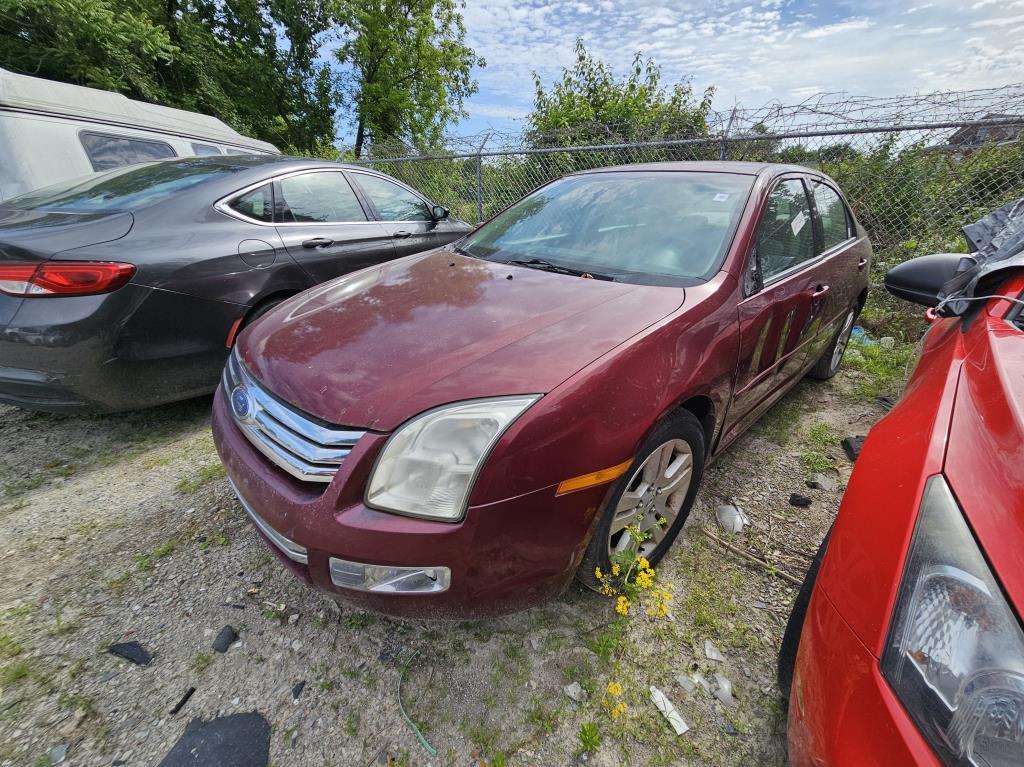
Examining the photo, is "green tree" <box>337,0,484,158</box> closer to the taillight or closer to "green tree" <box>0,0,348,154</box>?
"green tree" <box>0,0,348,154</box>

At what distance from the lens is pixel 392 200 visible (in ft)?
13.2

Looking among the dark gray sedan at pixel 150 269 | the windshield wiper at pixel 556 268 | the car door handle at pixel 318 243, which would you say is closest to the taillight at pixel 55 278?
the dark gray sedan at pixel 150 269

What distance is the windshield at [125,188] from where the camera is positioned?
2.62m

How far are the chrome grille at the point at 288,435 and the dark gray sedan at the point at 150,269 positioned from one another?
3.79ft

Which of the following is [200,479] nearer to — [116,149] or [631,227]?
[631,227]

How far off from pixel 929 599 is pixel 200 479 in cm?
278

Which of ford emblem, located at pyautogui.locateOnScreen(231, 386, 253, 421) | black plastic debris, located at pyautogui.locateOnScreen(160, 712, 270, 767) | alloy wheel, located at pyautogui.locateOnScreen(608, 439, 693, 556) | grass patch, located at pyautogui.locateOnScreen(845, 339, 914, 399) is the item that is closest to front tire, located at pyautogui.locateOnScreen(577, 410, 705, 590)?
alloy wheel, located at pyautogui.locateOnScreen(608, 439, 693, 556)

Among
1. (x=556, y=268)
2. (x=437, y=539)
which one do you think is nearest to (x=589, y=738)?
(x=437, y=539)

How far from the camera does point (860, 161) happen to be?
5070 mm

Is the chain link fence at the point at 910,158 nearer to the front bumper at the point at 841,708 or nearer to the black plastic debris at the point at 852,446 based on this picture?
the black plastic debris at the point at 852,446

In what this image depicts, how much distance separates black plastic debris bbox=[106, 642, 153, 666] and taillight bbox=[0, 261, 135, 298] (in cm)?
161

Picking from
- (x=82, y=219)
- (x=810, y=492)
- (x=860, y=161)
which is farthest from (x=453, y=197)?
(x=810, y=492)

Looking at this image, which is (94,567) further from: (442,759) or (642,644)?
(642,644)

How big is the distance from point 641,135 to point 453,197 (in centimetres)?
383
